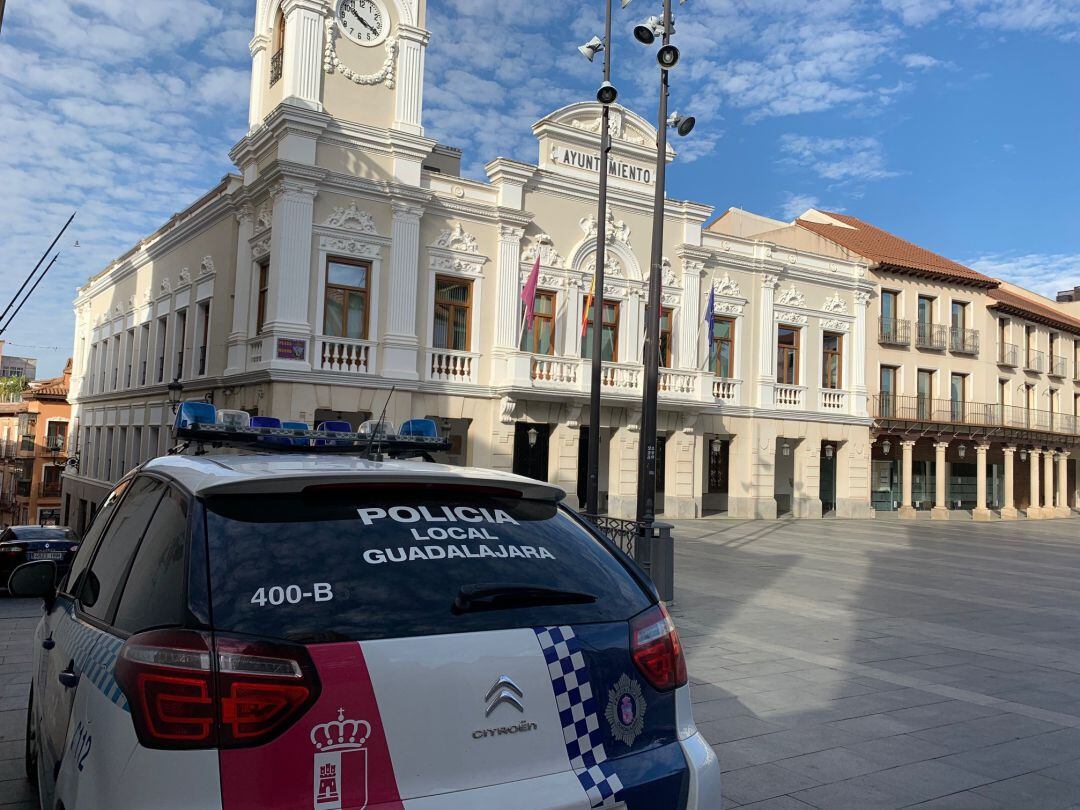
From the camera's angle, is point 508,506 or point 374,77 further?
point 374,77

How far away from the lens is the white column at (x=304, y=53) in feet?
64.8

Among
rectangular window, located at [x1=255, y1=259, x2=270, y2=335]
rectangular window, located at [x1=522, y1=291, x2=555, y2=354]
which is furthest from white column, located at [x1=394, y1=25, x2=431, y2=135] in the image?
rectangular window, located at [x1=522, y1=291, x2=555, y2=354]

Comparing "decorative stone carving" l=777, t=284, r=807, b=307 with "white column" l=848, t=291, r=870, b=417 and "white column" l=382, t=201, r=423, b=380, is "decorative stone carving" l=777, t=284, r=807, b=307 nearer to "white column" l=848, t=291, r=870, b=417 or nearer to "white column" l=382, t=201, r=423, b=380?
"white column" l=848, t=291, r=870, b=417

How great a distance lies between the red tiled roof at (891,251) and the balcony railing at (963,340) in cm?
208

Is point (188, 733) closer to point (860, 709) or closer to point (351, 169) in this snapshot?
point (860, 709)

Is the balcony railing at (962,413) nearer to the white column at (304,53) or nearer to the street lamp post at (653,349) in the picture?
the street lamp post at (653,349)

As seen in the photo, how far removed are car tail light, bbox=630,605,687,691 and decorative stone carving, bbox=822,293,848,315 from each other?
2909 cm

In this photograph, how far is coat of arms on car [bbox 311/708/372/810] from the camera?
1.87 metres

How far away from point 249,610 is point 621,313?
76.7 feet

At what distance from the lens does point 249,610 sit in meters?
1.98

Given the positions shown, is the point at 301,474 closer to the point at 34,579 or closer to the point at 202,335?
the point at 34,579

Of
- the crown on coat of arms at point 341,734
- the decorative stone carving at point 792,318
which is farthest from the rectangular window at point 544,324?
the crown on coat of arms at point 341,734

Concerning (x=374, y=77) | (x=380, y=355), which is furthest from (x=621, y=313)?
(x=374, y=77)

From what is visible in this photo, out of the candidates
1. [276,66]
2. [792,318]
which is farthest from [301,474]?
[792,318]
